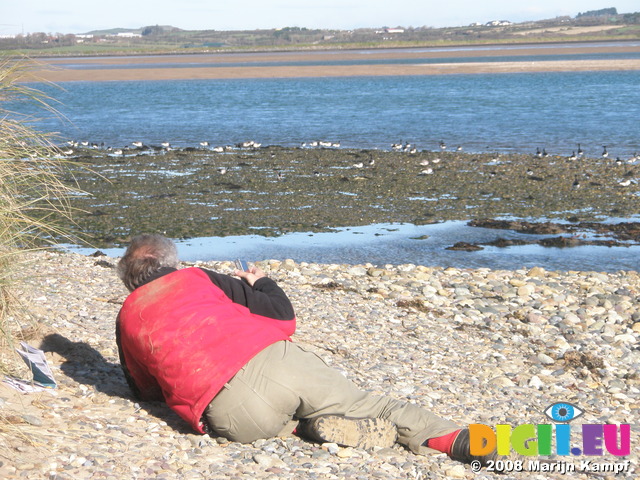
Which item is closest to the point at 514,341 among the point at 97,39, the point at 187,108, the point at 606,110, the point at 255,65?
the point at 606,110

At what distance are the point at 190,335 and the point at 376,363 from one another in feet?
8.46

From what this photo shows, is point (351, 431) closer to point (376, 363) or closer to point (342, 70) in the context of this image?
point (376, 363)

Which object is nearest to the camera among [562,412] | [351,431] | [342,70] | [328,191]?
[351,431]

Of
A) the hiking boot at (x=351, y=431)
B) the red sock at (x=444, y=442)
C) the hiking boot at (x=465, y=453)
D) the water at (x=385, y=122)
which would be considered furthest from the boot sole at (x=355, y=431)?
the water at (x=385, y=122)

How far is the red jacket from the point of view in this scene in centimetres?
432

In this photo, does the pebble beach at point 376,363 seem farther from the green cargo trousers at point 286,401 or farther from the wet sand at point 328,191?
the wet sand at point 328,191

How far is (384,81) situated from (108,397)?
180 feet

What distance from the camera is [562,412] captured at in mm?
5988

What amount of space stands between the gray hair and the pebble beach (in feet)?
2.87

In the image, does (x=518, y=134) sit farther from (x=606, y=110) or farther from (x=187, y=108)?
(x=187, y=108)

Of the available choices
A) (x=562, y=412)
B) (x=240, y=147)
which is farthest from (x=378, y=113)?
(x=562, y=412)

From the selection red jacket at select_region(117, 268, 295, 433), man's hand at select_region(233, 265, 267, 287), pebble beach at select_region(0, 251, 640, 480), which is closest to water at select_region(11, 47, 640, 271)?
pebble beach at select_region(0, 251, 640, 480)

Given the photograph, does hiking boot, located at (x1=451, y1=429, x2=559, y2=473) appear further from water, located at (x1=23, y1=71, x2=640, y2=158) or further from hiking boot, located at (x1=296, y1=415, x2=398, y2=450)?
water, located at (x1=23, y1=71, x2=640, y2=158)

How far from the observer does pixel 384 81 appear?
57.8 meters
